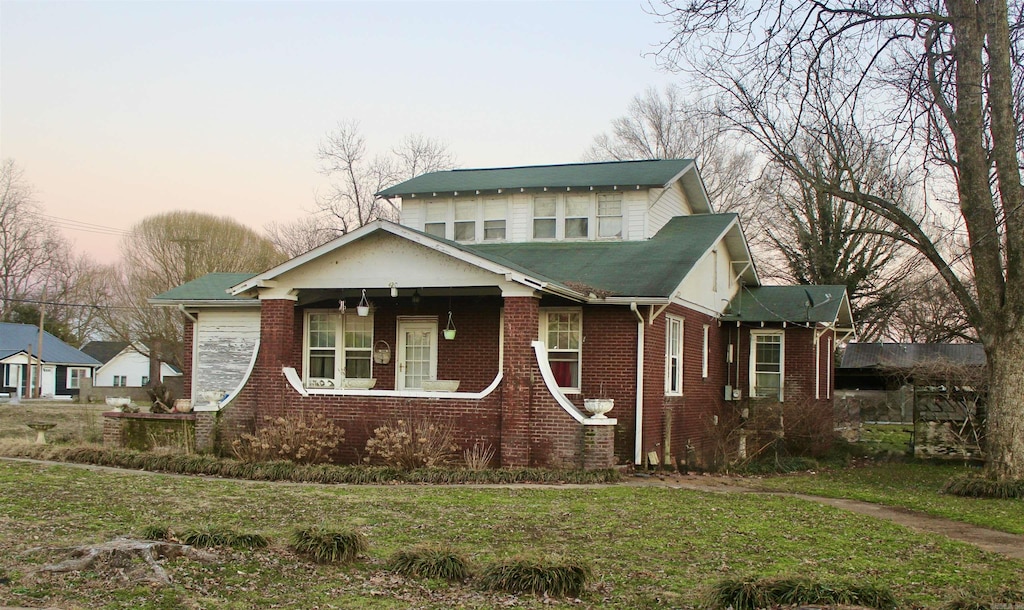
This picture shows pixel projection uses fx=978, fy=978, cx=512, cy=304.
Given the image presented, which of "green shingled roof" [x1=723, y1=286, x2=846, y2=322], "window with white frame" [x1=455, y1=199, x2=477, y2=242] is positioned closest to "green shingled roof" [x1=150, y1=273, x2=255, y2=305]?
"window with white frame" [x1=455, y1=199, x2=477, y2=242]

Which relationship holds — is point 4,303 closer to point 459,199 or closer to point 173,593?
point 459,199

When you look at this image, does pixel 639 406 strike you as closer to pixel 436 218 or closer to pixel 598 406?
pixel 598 406

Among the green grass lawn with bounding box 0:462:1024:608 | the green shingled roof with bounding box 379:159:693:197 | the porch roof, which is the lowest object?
the green grass lawn with bounding box 0:462:1024:608

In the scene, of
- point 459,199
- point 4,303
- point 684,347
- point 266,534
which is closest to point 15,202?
point 4,303

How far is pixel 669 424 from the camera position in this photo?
61.4 feet

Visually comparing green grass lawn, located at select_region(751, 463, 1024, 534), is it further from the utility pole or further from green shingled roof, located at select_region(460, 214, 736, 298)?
the utility pole

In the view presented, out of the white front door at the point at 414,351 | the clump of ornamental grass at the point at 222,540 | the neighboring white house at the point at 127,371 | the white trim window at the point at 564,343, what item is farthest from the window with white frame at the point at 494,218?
the neighboring white house at the point at 127,371

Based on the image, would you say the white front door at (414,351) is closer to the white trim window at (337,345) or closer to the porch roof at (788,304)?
the white trim window at (337,345)

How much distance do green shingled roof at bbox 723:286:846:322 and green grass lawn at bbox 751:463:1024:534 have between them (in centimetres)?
384

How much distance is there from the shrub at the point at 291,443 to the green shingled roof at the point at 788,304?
10690mm

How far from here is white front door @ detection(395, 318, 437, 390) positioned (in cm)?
1947

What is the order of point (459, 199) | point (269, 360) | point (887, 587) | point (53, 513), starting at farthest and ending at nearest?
point (459, 199) < point (269, 360) < point (53, 513) < point (887, 587)

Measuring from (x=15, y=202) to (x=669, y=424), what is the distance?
158 ft

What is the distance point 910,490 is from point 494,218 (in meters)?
10.6
